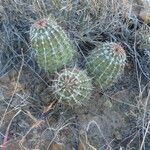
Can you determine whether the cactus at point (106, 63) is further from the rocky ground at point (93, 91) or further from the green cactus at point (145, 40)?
the green cactus at point (145, 40)

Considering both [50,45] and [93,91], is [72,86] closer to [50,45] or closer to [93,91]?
[50,45]

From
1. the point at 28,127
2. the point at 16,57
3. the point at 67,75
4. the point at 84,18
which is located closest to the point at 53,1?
the point at 84,18

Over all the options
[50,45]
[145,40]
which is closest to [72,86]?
[50,45]

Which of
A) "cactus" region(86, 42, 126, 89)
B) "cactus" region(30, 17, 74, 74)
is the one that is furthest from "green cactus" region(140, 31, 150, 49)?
"cactus" region(30, 17, 74, 74)

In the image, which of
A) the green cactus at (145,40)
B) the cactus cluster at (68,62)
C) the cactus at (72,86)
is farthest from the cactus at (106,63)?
the green cactus at (145,40)

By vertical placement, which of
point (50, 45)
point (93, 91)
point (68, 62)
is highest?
point (50, 45)

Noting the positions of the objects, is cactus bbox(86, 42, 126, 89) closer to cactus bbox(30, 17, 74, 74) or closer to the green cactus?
cactus bbox(30, 17, 74, 74)
